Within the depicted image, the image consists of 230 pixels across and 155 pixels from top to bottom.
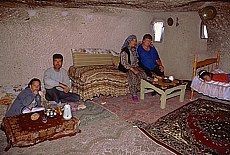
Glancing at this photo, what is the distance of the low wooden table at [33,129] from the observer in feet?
6.77

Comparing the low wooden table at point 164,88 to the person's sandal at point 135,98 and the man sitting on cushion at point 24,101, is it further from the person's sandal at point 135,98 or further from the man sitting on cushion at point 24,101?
the man sitting on cushion at point 24,101

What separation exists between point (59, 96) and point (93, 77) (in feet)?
2.03

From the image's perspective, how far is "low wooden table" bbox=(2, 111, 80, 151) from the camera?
2064mm

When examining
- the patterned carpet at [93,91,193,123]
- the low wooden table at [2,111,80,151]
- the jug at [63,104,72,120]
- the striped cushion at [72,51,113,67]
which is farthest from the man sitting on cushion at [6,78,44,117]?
the striped cushion at [72,51,113,67]

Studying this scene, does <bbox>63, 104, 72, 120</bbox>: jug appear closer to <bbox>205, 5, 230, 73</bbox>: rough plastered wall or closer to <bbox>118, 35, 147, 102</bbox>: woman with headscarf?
<bbox>118, 35, 147, 102</bbox>: woman with headscarf

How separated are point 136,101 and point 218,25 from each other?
238 cm

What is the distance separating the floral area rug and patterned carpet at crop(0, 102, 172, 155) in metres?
0.17

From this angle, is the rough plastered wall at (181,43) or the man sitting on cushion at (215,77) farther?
the rough plastered wall at (181,43)

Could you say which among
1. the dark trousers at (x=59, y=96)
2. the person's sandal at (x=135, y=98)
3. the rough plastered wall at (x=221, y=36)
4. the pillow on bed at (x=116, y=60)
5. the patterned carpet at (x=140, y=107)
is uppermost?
the rough plastered wall at (x=221, y=36)

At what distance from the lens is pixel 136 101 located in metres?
3.75

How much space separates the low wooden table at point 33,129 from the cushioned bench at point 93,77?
1.07 m

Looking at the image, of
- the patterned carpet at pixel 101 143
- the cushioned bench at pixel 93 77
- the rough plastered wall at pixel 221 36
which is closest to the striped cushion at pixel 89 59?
the cushioned bench at pixel 93 77

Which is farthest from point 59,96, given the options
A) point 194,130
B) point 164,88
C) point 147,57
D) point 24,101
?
point 194,130

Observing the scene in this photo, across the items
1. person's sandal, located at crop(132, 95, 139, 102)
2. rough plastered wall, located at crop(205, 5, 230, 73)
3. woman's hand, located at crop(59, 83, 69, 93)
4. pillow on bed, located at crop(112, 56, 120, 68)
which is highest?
rough plastered wall, located at crop(205, 5, 230, 73)
